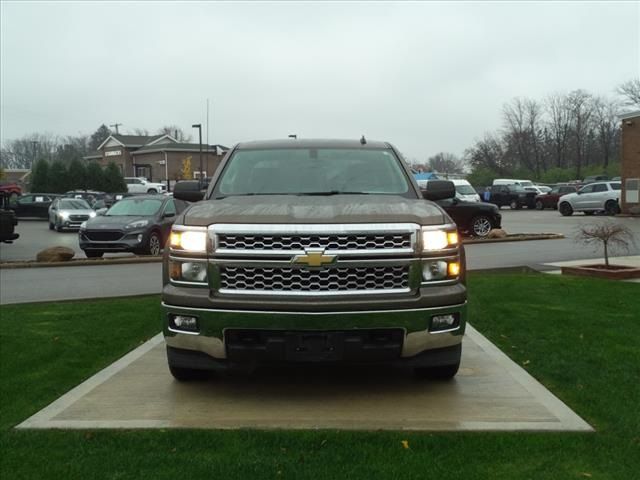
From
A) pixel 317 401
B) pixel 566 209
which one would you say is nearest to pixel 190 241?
pixel 317 401

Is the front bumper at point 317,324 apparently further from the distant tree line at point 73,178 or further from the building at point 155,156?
the building at point 155,156

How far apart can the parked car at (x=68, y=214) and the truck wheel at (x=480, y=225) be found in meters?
16.2

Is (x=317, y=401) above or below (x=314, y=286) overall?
below

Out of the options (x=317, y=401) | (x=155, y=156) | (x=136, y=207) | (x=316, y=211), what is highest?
(x=155, y=156)

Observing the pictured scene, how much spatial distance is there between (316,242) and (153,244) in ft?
40.4

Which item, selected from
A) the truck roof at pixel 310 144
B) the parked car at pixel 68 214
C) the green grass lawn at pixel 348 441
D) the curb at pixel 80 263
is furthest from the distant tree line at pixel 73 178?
the truck roof at pixel 310 144

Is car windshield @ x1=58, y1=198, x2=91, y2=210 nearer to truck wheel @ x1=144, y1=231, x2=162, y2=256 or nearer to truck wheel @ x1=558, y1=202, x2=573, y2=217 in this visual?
truck wheel @ x1=144, y1=231, x2=162, y2=256

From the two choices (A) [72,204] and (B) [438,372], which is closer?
(B) [438,372]

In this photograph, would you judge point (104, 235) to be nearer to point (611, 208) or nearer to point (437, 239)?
point (437, 239)

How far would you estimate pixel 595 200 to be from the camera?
3328 centimetres

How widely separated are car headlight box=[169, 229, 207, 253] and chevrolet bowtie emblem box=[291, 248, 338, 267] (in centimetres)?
62

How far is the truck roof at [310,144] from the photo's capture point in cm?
604

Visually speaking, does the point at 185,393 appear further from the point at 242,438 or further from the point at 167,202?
the point at 167,202

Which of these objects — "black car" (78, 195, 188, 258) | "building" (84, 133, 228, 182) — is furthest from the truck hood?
A: "building" (84, 133, 228, 182)
